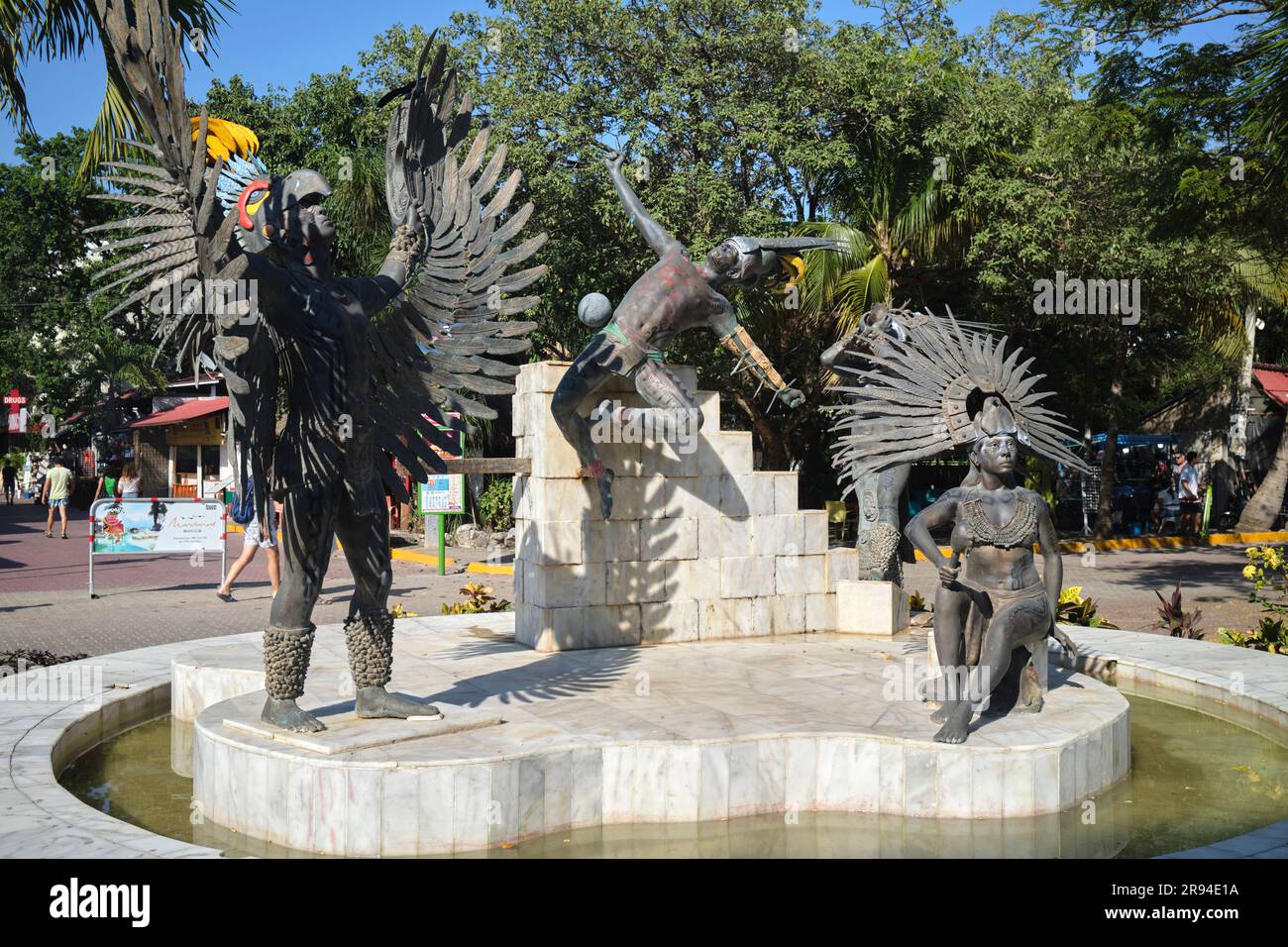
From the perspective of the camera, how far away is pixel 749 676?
7.51m

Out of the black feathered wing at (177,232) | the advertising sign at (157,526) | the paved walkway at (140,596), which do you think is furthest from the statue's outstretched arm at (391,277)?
the advertising sign at (157,526)

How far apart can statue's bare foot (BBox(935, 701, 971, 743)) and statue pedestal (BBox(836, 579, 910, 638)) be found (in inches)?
146

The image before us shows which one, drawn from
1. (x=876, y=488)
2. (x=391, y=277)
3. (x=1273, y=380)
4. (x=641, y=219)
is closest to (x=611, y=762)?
(x=391, y=277)

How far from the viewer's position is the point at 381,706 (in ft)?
19.0

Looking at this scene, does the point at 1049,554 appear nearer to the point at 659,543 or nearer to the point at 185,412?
the point at 659,543

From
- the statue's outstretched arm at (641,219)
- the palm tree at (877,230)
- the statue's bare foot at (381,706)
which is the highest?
the palm tree at (877,230)

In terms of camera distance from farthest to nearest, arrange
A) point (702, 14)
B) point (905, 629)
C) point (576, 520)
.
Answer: point (702, 14)
point (905, 629)
point (576, 520)

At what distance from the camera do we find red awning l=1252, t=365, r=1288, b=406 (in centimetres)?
2442

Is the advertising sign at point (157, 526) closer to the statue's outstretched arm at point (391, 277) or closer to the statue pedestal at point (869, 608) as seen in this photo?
the statue pedestal at point (869, 608)

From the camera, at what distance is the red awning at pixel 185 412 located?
104 feet

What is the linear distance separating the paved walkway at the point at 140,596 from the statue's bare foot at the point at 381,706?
5.35m

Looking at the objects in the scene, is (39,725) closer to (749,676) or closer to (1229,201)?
(749,676)

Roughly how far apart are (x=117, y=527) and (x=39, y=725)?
6929 millimetres

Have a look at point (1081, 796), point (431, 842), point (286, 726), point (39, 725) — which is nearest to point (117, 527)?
point (39, 725)
